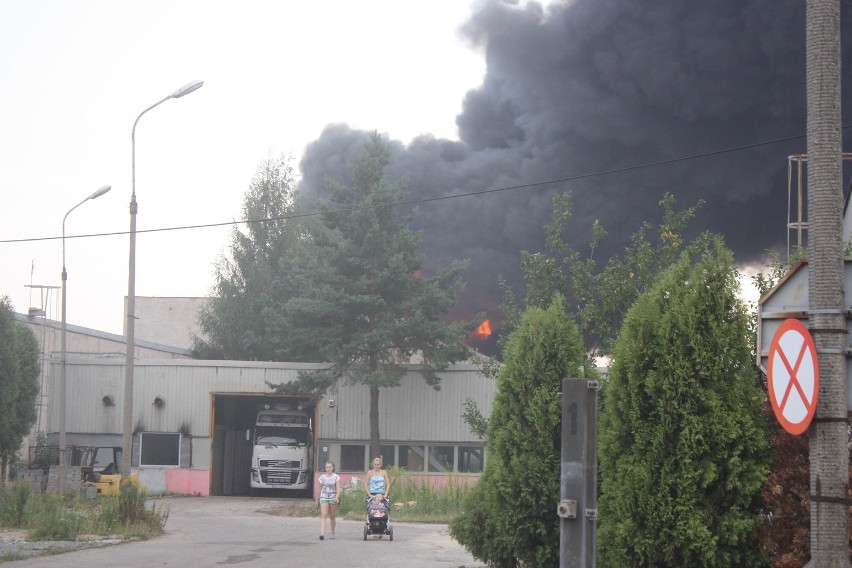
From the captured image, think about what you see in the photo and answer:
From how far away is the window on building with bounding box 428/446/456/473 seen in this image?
43459mm

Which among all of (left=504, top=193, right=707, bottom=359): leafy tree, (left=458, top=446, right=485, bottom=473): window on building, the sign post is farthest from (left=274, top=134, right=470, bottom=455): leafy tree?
the sign post

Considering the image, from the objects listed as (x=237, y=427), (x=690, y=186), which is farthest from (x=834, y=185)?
(x=690, y=186)

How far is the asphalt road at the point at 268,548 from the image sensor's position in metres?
17.4

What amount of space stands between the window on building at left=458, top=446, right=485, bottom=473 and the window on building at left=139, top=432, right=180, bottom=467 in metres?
11.4

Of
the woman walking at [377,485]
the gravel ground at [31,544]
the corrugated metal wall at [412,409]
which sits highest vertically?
the corrugated metal wall at [412,409]

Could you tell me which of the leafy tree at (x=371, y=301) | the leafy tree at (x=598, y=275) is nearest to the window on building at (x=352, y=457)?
the leafy tree at (x=371, y=301)

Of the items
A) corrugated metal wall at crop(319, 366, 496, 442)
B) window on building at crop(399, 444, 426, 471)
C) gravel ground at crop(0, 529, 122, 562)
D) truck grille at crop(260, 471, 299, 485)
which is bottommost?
truck grille at crop(260, 471, 299, 485)

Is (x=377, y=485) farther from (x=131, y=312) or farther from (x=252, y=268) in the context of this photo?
(x=252, y=268)

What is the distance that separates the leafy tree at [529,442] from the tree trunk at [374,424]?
2962 cm

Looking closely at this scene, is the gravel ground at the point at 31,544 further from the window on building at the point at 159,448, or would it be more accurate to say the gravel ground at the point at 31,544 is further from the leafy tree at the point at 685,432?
the window on building at the point at 159,448

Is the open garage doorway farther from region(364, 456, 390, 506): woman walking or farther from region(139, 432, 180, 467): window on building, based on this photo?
region(364, 456, 390, 506): woman walking

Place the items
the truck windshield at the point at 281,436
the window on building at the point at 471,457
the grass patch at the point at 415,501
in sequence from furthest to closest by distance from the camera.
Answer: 1. the window on building at the point at 471,457
2. the truck windshield at the point at 281,436
3. the grass patch at the point at 415,501

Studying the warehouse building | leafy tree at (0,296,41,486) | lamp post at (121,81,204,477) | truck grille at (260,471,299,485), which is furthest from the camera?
the warehouse building

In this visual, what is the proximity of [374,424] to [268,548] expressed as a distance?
22.4 m
